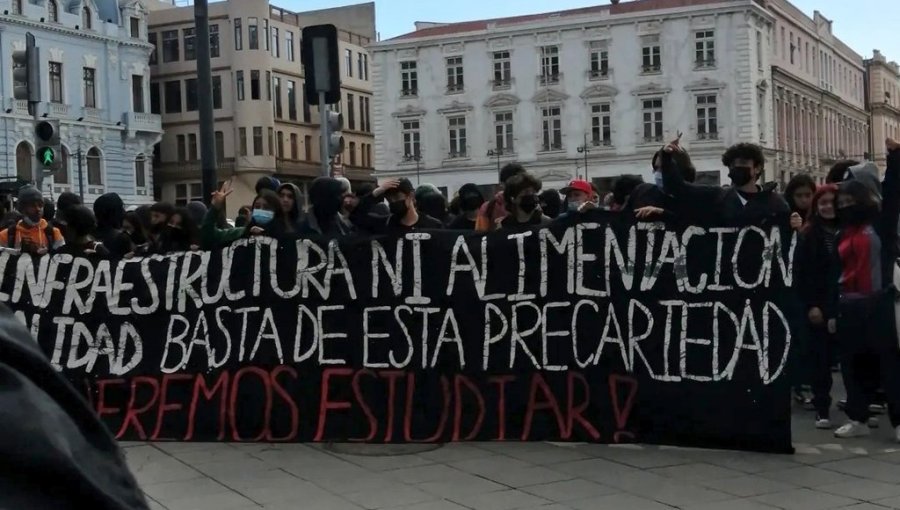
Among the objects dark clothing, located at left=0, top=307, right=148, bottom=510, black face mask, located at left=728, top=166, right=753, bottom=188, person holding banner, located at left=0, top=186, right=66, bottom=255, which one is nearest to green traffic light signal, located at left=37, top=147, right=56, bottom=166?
person holding banner, located at left=0, top=186, right=66, bottom=255

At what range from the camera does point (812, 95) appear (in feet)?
236

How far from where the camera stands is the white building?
2191 inches

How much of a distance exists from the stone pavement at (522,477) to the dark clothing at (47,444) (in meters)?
4.65

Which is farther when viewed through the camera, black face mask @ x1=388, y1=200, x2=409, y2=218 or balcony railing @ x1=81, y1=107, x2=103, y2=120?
balcony railing @ x1=81, y1=107, x2=103, y2=120

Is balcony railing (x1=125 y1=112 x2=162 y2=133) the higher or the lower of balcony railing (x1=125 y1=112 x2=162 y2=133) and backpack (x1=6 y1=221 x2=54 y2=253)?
the higher

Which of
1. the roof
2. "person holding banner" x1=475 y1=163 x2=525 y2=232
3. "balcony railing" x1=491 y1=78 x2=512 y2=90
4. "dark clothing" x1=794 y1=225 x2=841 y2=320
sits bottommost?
"dark clothing" x1=794 y1=225 x2=841 y2=320

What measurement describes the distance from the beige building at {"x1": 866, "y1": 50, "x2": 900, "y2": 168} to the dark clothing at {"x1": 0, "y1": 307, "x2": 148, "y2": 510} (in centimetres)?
9546

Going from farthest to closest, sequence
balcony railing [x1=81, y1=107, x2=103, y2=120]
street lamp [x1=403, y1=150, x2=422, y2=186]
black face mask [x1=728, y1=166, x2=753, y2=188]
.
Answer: street lamp [x1=403, y1=150, x2=422, y2=186]
balcony railing [x1=81, y1=107, x2=103, y2=120]
black face mask [x1=728, y1=166, x2=753, y2=188]

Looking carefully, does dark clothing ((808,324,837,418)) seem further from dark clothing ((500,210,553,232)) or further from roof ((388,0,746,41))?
roof ((388,0,746,41))

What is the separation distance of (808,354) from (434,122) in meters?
52.0

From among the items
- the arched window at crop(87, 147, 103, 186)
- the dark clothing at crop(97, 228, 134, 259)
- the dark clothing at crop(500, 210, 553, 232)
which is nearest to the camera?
the dark clothing at crop(500, 210, 553, 232)

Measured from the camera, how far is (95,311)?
763cm

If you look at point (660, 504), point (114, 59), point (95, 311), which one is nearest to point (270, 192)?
point (95, 311)

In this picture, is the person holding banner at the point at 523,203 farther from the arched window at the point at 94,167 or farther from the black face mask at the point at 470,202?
the arched window at the point at 94,167
